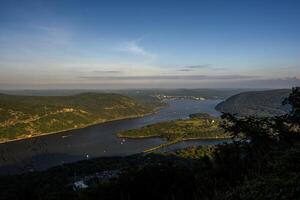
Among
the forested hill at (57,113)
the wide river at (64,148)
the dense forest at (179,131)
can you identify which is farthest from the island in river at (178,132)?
the forested hill at (57,113)

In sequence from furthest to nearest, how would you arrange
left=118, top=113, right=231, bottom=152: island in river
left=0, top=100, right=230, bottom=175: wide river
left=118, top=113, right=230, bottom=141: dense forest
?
left=118, top=113, right=230, bottom=141: dense forest → left=118, top=113, right=231, bottom=152: island in river → left=0, top=100, right=230, bottom=175: wide river

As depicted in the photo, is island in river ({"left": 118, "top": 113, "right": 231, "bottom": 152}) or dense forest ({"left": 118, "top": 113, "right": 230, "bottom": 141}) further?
dense forest ({"left": 118, "top": 113, "right": 230, "bottom": 141})

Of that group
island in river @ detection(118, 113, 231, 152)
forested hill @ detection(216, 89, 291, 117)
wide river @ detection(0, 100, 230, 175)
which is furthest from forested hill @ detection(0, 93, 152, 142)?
forested hill @ detection(216, 89, 291, 117)

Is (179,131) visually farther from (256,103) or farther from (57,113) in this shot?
(256,103)

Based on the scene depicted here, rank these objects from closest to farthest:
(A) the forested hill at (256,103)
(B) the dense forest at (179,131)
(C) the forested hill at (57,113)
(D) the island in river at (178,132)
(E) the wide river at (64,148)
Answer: (E) the wide river at (64,148), (D) the island in river at (178,132), (B) the dense forest at (179,131), (C) the forested hill at (57,113), (A) the forested hill at (256,103)

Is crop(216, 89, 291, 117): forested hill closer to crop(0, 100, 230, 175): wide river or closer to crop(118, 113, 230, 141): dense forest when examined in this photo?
crop(118, 113, 230, 141): dense forest

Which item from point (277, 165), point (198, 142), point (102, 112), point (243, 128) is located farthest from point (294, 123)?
point (102, 112)

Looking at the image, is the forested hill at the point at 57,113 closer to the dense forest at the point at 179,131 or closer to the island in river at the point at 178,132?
the dense forest at the point at 179,131

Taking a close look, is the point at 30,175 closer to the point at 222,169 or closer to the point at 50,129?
the point at 222,169
